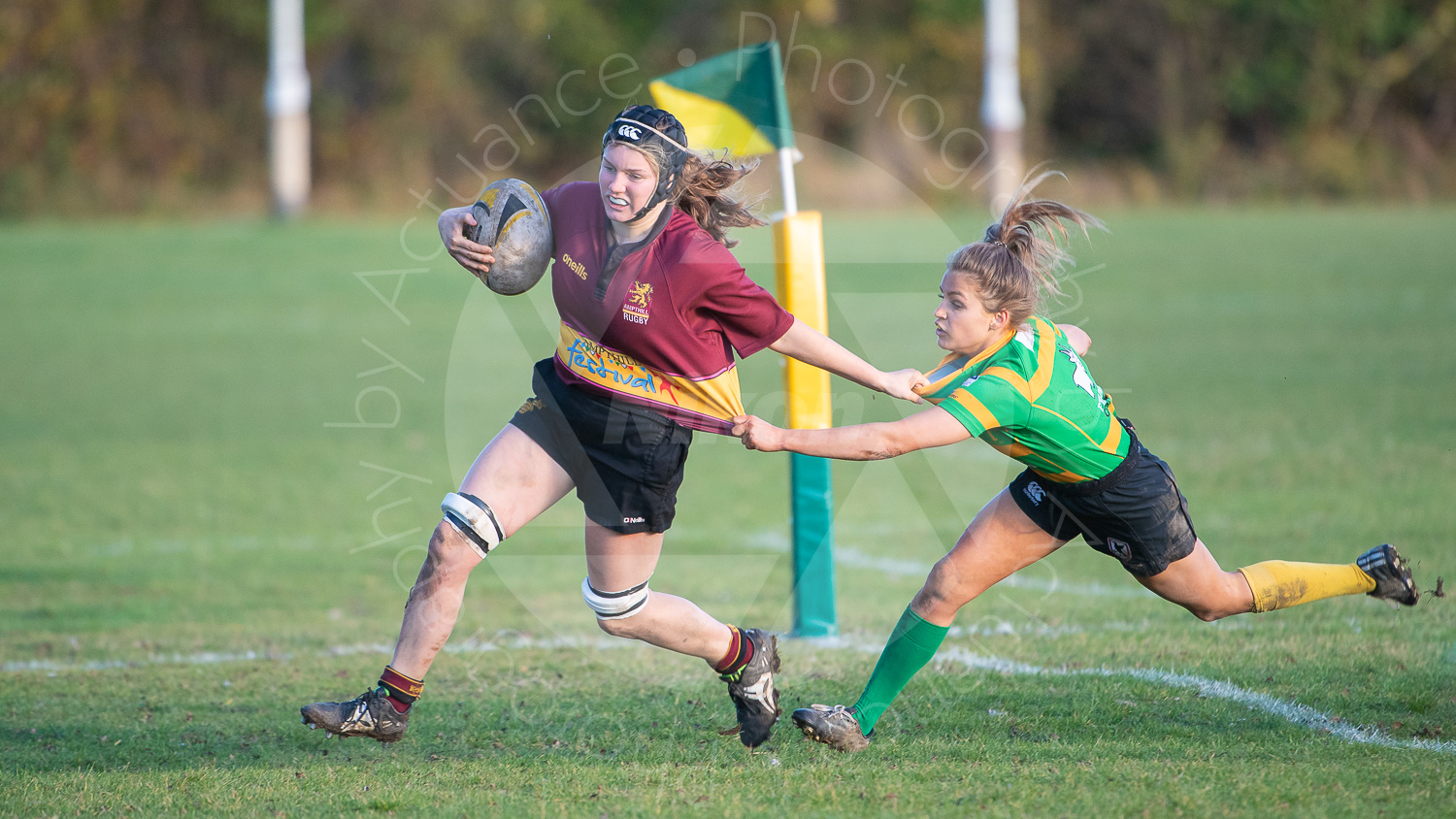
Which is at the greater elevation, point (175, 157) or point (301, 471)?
point (175, 157)

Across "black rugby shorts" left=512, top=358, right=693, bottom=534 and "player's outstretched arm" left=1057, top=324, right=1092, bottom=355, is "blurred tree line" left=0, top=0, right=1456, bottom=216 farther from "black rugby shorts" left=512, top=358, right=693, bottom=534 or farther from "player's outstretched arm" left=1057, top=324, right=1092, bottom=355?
"black rugby shorts" left=512, top=358, right=693, bottom=534

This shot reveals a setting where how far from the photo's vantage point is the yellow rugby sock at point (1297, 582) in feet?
14.8

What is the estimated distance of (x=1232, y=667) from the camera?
511cm

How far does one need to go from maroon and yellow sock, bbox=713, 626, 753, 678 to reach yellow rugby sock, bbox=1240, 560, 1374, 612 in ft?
5.58

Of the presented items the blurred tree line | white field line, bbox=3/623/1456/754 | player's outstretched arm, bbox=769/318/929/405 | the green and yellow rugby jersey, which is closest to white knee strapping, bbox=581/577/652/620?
player's outstretched arm, bbox=769/318/929/405

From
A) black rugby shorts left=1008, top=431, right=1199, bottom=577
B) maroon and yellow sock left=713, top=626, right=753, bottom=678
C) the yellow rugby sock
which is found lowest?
maroon and yellow sock left=713, top=626, right=753, bottom=678

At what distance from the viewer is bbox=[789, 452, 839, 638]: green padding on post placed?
5801mm

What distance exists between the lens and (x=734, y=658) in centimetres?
459

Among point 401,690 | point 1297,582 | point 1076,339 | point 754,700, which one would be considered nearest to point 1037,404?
point 1076,339

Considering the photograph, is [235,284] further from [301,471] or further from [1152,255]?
[1152,255]

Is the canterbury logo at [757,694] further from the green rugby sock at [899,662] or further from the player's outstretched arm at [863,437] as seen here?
the player's outstretched arm at [863,437]

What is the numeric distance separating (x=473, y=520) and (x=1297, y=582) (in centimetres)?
277

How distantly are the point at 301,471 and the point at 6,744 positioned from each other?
6617 millimetres

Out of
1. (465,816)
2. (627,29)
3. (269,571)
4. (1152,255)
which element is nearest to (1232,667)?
(465,816)
